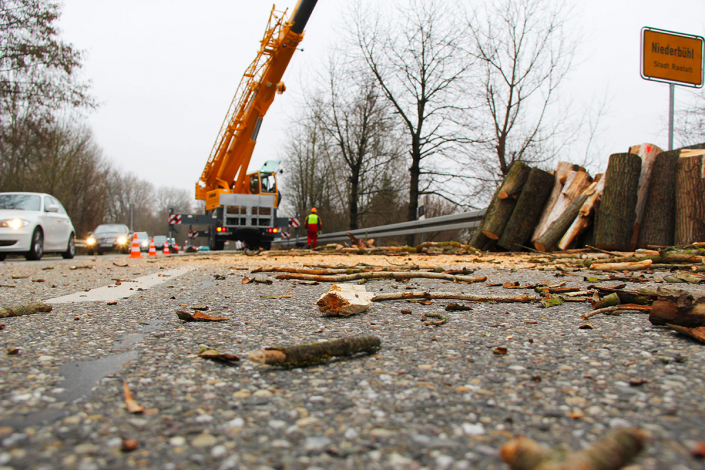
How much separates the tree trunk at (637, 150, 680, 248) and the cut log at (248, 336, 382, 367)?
23.2 ft

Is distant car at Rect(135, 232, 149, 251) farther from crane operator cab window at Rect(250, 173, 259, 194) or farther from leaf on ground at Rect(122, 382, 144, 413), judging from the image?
leaf on ground at Rect(122, 382, 144, 413)

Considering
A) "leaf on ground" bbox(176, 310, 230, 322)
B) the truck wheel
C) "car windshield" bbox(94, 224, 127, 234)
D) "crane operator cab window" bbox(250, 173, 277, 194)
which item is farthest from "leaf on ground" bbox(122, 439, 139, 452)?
"car windshield" bbox(94, 224, 127, 234)

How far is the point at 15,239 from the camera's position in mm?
10172

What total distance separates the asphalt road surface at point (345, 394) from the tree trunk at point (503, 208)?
275 inches

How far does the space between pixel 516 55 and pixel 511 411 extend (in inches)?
757

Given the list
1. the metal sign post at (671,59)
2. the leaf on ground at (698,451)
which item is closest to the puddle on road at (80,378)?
the leaf on ground at (698,451)

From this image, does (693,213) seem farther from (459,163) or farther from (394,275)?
(459,163)

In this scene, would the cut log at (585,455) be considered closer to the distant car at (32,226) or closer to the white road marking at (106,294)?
the white road marking at (106,294)

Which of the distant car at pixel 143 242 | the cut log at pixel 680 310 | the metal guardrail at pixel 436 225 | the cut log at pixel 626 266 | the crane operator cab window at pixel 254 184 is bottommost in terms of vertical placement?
the distant car at pixel 143 242

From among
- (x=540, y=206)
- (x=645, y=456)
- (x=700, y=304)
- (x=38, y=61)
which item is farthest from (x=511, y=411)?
(x=38, y=61)

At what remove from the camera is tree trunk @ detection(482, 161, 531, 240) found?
934cm

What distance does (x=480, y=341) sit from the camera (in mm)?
2035

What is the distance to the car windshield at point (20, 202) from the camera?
35.6 ft

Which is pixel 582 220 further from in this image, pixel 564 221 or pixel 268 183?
pixel 268 183
